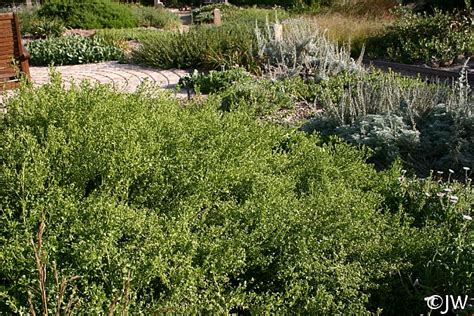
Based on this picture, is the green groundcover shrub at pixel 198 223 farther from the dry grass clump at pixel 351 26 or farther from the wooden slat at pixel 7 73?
the dry grass clump at pixel 351 26

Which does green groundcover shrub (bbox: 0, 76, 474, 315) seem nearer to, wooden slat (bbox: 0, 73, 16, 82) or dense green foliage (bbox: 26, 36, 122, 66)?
wooden slat (bbox: 0, 73, 16, 82)

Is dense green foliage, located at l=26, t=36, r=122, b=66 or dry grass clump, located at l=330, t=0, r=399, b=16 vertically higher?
dry grass clump, located at l=330, t=0, r=399, b=16

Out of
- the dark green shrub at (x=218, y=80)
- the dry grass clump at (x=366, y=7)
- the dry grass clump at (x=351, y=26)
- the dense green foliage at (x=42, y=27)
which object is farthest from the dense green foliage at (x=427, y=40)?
the dense green foliage at (x=42, y=27)

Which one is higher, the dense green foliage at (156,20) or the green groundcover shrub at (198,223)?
the dense green foliage at (156,20)

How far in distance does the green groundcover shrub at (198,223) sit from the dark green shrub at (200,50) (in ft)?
17.9

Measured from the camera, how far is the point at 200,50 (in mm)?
10078

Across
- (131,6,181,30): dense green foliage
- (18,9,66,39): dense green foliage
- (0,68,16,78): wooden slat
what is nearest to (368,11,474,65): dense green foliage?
(0,68,16,78): wooden slat

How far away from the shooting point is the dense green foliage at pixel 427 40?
33.8 feet

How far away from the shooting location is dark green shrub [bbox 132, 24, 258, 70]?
9.52 meters

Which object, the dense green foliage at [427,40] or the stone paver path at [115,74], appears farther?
the dense green foliage at [427,40]

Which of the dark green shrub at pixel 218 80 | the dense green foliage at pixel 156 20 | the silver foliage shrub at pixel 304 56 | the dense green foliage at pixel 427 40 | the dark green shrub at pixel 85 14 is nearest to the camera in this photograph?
the dark green shrub at pixel 218 80

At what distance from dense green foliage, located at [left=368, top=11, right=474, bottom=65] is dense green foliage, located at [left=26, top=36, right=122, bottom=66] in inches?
216

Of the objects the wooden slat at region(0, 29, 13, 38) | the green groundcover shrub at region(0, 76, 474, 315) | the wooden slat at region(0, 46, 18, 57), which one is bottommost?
the green groundcover shrub at region(0, 76, 474, 315)

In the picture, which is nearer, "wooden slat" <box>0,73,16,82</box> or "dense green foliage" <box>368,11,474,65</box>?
"wooden slat" <box>0,73,16,82</box>
